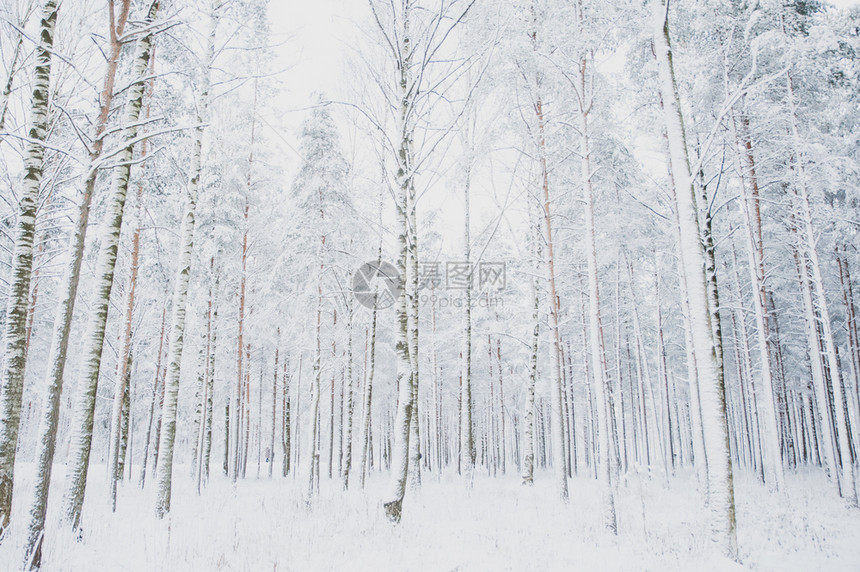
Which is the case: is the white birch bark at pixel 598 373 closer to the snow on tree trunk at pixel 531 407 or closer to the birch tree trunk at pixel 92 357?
the snow on tree trunk at pixel 531 407

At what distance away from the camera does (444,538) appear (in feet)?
20.9

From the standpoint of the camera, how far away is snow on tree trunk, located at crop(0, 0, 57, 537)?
15.3ft

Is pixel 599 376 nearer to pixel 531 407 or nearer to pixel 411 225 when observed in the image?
pixel 411 225

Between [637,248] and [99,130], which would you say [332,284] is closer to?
[99,130]

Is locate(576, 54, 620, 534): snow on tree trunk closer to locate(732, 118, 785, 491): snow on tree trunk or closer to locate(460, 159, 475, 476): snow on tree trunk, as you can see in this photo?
locate(460, 159, 475, 476): snow on tree trunk

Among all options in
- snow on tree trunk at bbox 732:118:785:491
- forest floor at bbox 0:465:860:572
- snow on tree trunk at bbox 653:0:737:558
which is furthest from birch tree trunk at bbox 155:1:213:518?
snow on tree trunk at bbox 732:118:785:491

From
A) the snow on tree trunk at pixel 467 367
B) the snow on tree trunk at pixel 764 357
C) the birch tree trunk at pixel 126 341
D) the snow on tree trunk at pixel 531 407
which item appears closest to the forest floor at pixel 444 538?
the snow on tree trunk at pixel 764 357

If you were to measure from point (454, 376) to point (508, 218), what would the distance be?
17.5m

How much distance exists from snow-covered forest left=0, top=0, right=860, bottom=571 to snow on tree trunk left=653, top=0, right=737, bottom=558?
0.04 m

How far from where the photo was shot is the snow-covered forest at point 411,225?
564 cm

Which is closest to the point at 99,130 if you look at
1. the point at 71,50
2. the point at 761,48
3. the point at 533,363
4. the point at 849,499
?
the point at 71,50

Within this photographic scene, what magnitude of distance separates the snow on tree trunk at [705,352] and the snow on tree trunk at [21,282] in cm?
826

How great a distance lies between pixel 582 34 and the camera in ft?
27.7

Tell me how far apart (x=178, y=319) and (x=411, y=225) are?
5.63 meters
